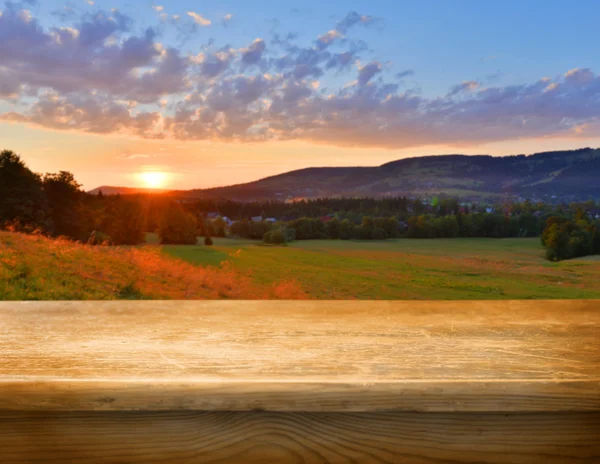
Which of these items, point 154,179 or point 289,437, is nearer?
point 289,437

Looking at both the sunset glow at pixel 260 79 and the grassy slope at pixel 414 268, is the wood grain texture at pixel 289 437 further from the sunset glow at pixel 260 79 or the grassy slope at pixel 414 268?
the sunset glow at pixel 260 79

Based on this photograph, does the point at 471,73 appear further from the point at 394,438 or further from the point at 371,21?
the point at 394,438

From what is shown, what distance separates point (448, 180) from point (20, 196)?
2.41 m

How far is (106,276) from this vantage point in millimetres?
3002

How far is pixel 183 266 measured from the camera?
10.2 feet

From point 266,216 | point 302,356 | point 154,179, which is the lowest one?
point 302,356

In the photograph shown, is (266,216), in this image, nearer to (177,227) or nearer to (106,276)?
(177,227)

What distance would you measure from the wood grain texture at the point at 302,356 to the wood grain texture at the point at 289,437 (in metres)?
0.02

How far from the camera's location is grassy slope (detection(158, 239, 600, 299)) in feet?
10.4

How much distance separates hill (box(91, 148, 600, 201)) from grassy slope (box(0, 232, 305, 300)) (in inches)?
19.0

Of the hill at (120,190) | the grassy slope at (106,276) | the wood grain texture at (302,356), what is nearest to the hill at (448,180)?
the hill at (120,190)

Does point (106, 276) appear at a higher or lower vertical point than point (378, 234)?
lower

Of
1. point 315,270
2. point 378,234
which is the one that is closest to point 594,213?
point 378,234

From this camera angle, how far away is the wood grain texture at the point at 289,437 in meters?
0.73
